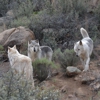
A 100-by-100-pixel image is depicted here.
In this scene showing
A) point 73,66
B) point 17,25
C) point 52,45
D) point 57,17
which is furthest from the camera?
point 17,25

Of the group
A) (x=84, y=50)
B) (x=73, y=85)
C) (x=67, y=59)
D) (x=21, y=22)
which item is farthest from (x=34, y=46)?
(x=21, y=22)

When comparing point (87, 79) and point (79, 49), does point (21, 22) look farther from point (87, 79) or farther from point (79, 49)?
point (87, 79)

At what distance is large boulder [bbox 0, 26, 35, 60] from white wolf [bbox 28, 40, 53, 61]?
1.90 metres

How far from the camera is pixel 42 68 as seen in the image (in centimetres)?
1058

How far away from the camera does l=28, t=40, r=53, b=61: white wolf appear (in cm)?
1093

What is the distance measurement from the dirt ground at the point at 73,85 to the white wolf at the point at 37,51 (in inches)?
31.9

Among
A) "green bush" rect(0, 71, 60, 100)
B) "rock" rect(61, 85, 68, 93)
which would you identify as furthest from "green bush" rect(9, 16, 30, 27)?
"green bush" rect(0, 71, 60, 100)

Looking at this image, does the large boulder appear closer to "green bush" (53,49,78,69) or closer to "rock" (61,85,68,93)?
"green bush" (53,49,78,69)

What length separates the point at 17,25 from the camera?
15.0 metres

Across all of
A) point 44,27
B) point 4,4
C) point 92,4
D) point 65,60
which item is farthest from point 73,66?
point 4,4

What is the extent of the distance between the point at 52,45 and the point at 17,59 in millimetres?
4178

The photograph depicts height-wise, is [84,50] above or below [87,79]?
above

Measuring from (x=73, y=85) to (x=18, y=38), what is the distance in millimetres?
4414

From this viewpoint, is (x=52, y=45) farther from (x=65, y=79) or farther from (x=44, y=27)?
(x=65, y=79)
